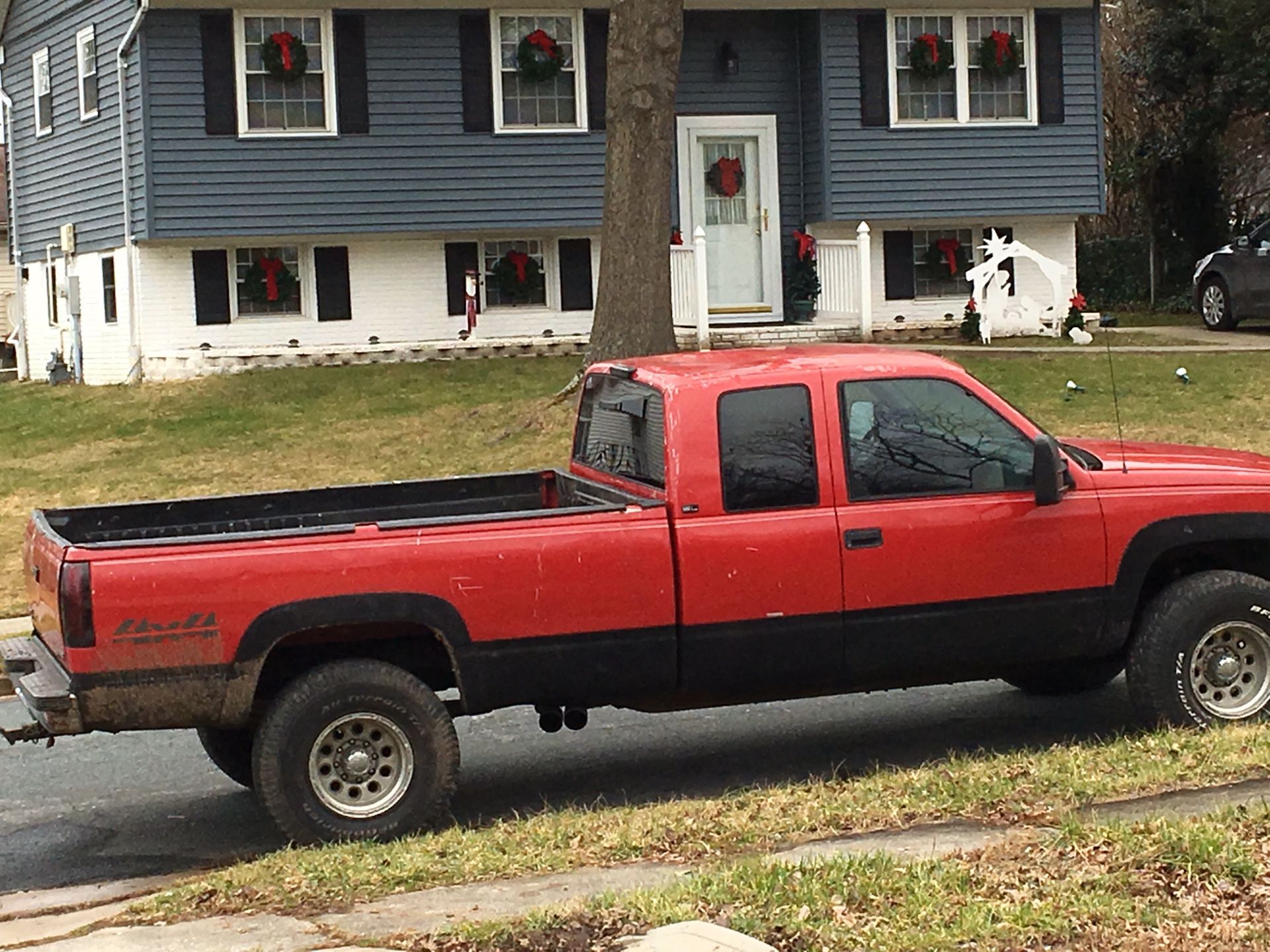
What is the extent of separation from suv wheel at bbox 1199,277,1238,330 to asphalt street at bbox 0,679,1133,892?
→ 56.6 feet

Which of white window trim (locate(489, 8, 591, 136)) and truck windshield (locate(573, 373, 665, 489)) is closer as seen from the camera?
truck windshield (locate(573, 373, 665, 489))

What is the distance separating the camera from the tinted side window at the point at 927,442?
299 inches

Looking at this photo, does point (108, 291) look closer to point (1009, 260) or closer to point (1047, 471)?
point (1009, 260)

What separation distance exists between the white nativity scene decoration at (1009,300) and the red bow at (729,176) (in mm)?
3506

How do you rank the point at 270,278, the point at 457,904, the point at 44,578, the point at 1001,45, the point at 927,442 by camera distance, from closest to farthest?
the point at 457,904 < the point at 44,578 < the point at 927,442 < the point at 270,278 < the point at 1001,45

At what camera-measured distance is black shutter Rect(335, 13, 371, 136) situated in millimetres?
24047

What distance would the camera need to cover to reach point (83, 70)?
85.7ft

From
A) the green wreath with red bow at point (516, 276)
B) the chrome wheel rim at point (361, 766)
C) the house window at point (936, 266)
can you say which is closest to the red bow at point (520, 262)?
the green wreath with red bow at point (516, 276)

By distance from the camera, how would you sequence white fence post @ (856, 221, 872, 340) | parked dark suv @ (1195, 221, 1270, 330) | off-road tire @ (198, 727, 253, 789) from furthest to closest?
parked dark suv @ (1195, 221, 1270, 330) → white fence post @ (856, 221, 872, 340) → off-road tire @ (198, 727, 253, 789)

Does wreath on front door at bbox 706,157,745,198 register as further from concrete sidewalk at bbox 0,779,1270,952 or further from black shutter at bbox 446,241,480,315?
concrete sidewalk at bbox 0,779,1270,952

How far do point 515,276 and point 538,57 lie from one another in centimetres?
293

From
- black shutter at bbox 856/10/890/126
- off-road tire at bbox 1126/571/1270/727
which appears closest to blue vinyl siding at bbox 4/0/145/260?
black shutter at bbox 856/10/890/126

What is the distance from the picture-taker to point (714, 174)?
25922 mm

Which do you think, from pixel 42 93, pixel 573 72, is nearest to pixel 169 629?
pixel 573 72
